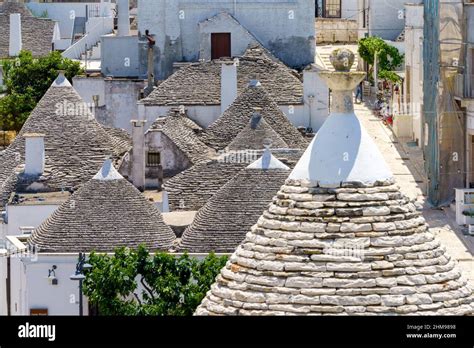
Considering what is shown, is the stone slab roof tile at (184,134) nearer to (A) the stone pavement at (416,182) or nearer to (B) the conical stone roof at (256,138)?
(B) the conical stone roof at (256,138)

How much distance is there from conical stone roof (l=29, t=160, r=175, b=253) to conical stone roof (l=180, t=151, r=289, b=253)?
33.3 inches

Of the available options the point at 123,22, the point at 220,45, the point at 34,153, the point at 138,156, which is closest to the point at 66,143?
the point at 138,156

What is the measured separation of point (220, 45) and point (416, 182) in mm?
18322

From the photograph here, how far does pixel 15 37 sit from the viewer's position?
108m

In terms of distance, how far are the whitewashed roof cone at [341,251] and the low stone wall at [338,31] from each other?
9012 cm

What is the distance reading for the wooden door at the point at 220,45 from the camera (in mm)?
94312

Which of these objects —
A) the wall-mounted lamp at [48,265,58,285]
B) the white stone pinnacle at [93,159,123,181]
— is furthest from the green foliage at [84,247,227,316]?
the white stone pinnacle at [93,159,123,181]

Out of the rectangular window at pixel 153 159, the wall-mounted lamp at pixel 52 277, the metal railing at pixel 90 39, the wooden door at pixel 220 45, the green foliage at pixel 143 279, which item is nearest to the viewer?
the green foliage at pixel 143 279

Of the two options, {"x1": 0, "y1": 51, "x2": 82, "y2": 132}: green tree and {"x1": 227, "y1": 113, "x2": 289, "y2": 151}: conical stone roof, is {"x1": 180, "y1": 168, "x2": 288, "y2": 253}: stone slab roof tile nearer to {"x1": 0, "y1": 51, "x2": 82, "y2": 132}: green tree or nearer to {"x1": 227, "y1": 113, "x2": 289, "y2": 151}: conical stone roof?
{"x1": 227, "y1": 113, "x2": 289, "y2": 151}: conical stone roof

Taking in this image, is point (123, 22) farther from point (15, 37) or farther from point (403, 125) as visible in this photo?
point (403, 125)

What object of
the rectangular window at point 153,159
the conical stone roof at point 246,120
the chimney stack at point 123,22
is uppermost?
the chimney stack at point 123,22

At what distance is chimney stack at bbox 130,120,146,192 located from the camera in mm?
71562

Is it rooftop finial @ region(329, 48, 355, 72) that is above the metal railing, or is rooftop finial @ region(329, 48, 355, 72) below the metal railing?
above

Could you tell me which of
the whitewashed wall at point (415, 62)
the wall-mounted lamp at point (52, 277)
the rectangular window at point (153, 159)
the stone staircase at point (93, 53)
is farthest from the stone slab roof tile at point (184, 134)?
the stone staircase at point (93, 53)
